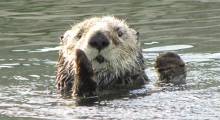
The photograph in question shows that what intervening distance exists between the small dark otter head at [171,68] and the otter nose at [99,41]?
1.33 metres

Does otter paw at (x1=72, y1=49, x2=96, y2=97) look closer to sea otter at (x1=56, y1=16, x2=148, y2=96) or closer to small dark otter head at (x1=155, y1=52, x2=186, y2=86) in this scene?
sea otter at (x1=56, y1=16, x2=148, y2=96)

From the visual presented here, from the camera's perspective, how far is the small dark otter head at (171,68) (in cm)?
777

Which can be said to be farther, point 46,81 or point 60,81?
point 46,81

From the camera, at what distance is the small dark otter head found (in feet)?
25.5

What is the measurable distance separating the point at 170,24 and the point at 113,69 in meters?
4.48

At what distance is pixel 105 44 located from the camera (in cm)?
659

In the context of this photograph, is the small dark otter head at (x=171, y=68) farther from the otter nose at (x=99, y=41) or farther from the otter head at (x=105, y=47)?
the otter nose at (x=99, y=41)

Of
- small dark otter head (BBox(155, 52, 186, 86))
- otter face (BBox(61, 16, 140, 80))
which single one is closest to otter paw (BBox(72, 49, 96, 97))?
otter face (BBox(61, 16, 140, 80))

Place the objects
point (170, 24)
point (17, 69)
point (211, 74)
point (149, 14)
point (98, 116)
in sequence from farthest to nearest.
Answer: point (149, 14), point (170, 24), point (17, 69), point (211, 74), point (98, 116)

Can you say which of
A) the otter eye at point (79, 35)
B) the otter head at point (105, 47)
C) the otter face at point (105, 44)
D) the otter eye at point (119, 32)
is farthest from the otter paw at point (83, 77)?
the otter eye at point (119, 32)

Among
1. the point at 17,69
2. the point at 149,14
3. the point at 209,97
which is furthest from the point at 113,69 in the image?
the point at 149,14

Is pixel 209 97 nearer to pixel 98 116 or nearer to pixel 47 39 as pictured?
pixel 98 116

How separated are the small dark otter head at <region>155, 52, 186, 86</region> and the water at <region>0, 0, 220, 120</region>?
4.4 inches

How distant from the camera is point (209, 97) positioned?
21.7 feet
